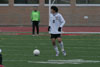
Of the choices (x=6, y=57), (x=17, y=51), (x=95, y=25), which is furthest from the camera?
(x=95, y=25)

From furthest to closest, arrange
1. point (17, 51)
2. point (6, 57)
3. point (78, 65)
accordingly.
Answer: point (17, 51), point (6, 57), point (78, 65)

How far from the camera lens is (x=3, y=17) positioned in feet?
130

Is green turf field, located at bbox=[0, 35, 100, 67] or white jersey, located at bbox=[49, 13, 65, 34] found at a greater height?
white jersey, located at bbox=[49, 13, 65, 34]

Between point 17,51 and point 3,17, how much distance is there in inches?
950

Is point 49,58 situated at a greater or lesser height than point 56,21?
lesser

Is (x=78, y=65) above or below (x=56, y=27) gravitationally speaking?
below

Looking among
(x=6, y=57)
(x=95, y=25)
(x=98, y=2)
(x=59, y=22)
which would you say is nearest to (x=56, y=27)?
(x=59, y=22)

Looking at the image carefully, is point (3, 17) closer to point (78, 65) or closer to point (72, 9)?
point (72, 9)

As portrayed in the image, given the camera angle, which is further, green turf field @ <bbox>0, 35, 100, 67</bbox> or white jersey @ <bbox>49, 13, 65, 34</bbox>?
white jersey @ <bbox>49, 13, 65, 34</bbox>

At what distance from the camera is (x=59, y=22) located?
47.1 ft

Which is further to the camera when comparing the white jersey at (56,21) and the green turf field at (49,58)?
the white jersey at (56,21)

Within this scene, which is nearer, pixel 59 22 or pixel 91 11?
pixel 59 22

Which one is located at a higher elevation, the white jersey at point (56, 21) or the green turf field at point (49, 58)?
the white jersey at point (56, 21)

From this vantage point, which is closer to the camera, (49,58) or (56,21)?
(49,58)
